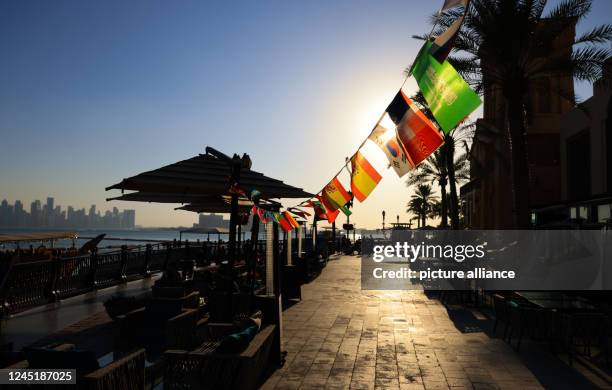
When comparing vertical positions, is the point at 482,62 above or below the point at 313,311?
above

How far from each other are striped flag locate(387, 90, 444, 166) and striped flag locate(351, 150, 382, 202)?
9.86ft

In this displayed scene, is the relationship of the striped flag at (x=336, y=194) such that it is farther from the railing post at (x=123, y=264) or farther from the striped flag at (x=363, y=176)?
the railing post at (x=123, y=264)

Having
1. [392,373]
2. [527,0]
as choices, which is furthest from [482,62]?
[392,373]

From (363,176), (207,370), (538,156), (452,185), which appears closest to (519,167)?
(363,176)

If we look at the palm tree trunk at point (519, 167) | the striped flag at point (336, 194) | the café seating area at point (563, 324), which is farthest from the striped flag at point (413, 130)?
the palm tree trunk at point (519, 167)

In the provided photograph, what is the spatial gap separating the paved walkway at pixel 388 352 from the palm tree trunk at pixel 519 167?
4029 millimetres

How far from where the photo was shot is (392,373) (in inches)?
257

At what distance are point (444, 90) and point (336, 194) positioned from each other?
6771mm

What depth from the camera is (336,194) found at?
12.0 metres

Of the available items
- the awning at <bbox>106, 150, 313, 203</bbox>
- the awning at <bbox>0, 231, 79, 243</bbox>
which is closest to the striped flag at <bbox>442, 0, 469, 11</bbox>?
the awning at <bbox>106, 150, 313, 203</bbox>

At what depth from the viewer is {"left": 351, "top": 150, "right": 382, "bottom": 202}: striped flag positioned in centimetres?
1021

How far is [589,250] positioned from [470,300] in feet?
18.7

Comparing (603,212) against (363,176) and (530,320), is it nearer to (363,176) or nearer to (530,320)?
(530,320)

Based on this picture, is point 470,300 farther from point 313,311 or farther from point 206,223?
point 206,223
